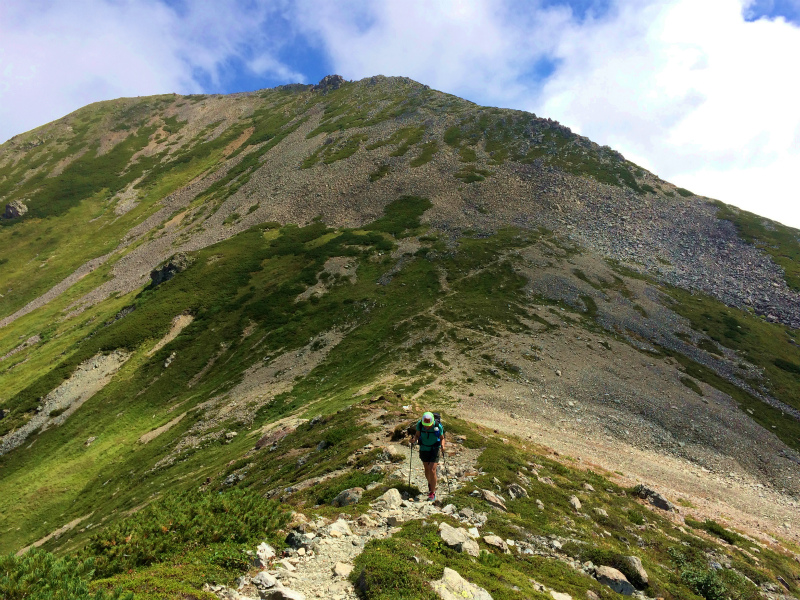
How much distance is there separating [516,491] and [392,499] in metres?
6.94

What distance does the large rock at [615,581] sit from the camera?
44.4 ft

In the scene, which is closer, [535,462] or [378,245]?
[535,462]

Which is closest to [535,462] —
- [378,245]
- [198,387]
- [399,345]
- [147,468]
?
[399,345]

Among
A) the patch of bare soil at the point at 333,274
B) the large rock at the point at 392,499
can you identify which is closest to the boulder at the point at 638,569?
the large rock at the point at 392,499

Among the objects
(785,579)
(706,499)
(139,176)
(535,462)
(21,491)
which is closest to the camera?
(785,579)

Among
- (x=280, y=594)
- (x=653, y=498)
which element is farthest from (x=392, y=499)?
(x=653, y=498)

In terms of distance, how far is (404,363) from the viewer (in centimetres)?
4903

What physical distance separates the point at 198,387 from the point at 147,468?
16.4 meters

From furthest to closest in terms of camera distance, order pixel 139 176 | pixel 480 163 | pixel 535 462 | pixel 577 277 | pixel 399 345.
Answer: pixel 139 176, pixel 480 163, pixel 577 277, pixel 399 345, pixel 535 462

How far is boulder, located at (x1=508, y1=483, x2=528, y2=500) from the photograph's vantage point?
19087mm

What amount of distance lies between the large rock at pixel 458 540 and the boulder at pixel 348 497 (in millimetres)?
4598

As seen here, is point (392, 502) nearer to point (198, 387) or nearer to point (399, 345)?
point (399, 345)

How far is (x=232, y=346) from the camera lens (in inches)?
2537

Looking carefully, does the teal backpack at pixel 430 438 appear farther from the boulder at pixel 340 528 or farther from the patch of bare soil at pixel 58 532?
the patch of bare soil at pixel 58 532
